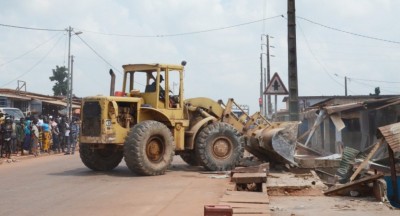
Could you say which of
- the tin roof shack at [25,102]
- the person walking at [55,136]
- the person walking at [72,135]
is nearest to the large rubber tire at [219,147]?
→ the person walking at [72,135]

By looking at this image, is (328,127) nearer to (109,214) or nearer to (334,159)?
(334,159)

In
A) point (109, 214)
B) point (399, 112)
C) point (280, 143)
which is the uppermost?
point (399, 112)

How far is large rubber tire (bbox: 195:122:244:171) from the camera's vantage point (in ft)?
45.5

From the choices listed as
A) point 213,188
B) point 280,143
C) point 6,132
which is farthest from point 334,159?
point 6,132

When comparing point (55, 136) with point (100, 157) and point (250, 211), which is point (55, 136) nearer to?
point (100, 157)

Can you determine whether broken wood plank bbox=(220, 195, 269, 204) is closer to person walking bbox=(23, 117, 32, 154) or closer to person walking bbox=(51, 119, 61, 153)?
person walking bbox=(23, 117, 32, 154)

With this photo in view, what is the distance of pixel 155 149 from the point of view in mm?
12922

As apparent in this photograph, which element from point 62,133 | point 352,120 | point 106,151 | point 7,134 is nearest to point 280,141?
point 106,151

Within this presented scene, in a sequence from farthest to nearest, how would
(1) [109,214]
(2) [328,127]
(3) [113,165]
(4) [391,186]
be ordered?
(2) [328,127]
(3) [113,165]
(4) [391,186]
(1) [109,214]

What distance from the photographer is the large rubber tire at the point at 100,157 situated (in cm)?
1370

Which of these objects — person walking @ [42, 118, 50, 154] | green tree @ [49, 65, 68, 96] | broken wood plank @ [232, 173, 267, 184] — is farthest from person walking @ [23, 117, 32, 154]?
green tree @ [49, 65, 68, 96]

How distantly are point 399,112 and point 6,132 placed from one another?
14.3 meters

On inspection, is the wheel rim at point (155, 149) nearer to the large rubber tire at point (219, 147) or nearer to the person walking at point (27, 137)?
the large rubber tire at point (219, 147)

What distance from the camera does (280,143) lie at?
1315cm
